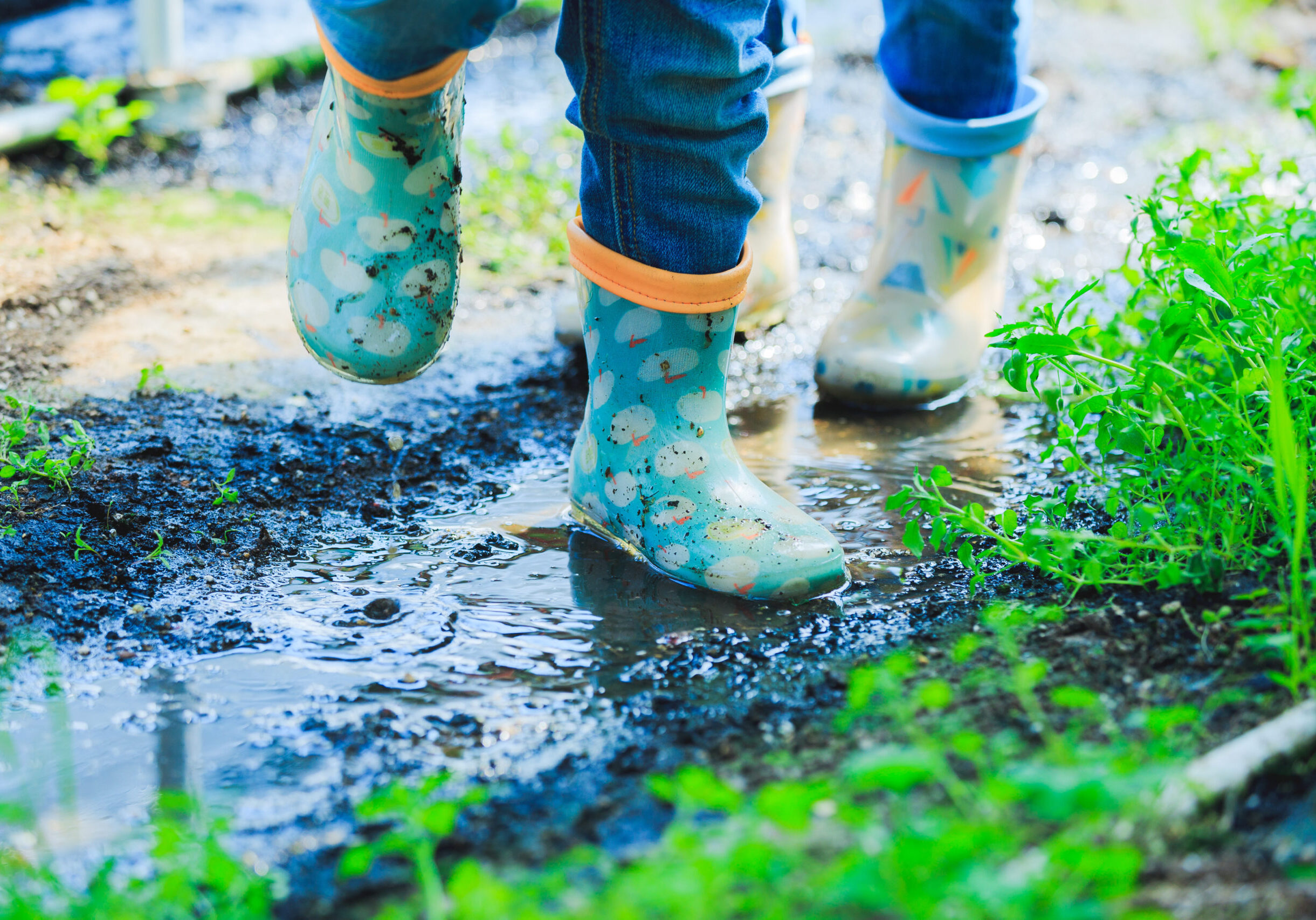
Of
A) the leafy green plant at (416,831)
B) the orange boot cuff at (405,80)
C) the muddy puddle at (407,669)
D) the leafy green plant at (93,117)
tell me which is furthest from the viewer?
the leafy green plant at (93,117)

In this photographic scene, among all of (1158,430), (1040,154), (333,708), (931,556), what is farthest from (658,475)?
(1040,154)

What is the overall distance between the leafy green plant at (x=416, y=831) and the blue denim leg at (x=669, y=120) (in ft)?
2.39

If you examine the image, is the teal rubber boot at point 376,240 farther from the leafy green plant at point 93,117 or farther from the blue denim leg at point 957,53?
the leafy green plant at point 93,117

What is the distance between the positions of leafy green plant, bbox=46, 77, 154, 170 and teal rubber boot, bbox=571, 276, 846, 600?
7.11 ft

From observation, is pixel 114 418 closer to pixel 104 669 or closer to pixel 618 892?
pixel 104 669

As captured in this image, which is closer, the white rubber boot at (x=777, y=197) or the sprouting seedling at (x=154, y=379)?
the sprouting seedling at (x=154, y=379)

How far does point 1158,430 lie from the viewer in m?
1.37

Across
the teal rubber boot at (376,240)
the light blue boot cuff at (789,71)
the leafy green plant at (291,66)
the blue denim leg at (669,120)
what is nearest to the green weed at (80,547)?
the teal rubber boot at (376,240)

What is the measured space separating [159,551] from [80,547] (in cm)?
10

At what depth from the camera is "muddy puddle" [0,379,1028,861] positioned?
109 cm

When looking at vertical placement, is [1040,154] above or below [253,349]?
above

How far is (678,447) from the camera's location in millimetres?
1521

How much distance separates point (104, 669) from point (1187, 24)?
19.1 ft

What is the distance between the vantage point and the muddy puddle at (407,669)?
109 centimetres
